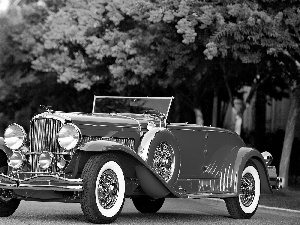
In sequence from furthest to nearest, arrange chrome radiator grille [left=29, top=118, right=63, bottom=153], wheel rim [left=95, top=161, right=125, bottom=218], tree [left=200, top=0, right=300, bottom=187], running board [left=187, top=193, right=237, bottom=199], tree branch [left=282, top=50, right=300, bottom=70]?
tree branch [left=282, top=50, right=300, bottom=70] → tree [left=200, top=0, right=300, bottom=187] → running board [left=187, top=193, right=237, bottom=199] → chrome radiator grille [left=29, top=118, right=63, bottom=153] → wheel rim [left=95, top=161, right=125, bottom=218]

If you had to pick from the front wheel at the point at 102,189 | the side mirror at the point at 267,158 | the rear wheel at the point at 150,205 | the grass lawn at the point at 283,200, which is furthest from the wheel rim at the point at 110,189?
the grass lawn at the point at 283,200

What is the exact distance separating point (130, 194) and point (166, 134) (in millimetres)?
986

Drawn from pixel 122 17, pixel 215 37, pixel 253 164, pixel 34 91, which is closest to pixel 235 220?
pixel 253 164

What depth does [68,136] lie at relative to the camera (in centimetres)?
1185

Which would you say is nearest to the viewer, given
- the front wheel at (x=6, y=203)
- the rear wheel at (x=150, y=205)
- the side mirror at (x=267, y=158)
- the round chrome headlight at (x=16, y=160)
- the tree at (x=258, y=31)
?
the round chrome headlight at (x=16, y=160)

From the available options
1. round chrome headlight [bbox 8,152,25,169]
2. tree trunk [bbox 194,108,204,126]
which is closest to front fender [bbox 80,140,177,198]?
round chrome headlight [bbox 8,152,25,169]

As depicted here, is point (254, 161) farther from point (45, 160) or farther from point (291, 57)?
point (291, 57)

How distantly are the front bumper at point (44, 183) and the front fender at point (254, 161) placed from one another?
316 cm

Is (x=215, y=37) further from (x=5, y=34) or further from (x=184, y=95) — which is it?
(x=5, y=34)

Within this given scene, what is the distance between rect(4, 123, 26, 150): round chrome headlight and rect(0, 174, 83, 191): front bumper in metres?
0.89

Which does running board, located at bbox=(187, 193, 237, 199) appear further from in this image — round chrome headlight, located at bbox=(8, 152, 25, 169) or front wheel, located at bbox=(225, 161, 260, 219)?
round chrome headlight, located at bbox=(8, 152, 25, 169)

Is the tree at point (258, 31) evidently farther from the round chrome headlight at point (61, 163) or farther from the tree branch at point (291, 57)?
the round chrome headlight at point (61, 163)

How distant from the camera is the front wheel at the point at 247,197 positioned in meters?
13.8

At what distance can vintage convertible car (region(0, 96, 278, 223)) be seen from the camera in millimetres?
11531
